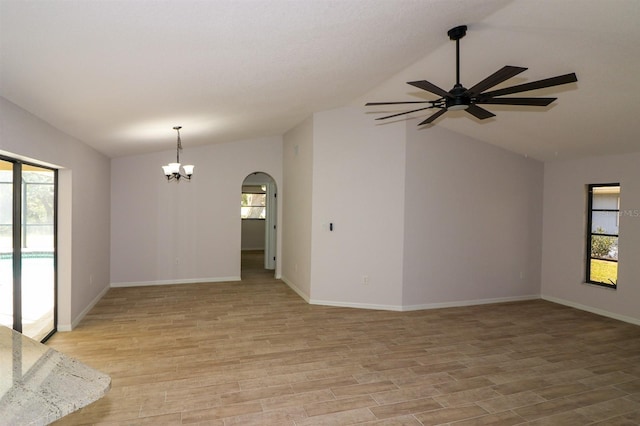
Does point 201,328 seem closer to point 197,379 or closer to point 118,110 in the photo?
point 197,379

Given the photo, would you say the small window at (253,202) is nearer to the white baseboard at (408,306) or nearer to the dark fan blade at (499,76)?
the white baseboard at (408,306)

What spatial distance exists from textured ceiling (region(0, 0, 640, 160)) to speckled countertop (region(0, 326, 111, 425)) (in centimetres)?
144

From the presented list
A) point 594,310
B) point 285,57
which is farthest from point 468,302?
point 285,57

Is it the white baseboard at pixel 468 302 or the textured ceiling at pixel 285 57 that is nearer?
the textured ceiling at pixel 285 57

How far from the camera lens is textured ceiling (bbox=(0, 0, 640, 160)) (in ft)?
6.58

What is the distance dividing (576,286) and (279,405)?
5394 millimetres

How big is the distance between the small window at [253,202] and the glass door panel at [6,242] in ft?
27.4

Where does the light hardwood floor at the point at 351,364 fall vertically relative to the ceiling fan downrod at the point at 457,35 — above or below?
below

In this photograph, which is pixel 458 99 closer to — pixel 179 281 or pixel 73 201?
pixel 73 201

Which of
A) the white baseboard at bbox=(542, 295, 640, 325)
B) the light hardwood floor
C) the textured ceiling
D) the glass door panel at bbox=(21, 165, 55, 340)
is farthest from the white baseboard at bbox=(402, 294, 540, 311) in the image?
the glass door panel at bbox=(21, 165, 55, 340)

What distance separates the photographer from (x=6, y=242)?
345 cm

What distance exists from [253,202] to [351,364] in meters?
8.69

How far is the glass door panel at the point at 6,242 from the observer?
338cm

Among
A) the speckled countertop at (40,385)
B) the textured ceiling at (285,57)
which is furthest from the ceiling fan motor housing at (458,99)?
the speckled countertop at (40,385)
